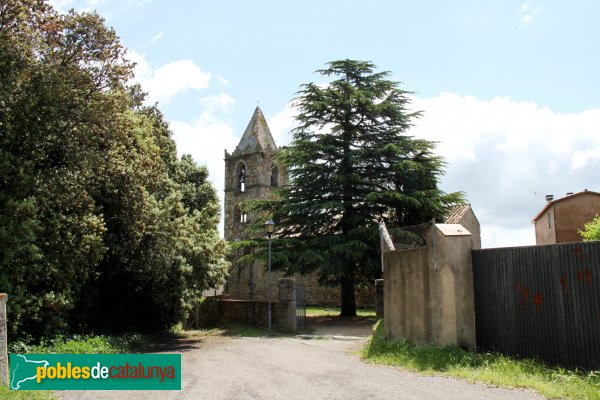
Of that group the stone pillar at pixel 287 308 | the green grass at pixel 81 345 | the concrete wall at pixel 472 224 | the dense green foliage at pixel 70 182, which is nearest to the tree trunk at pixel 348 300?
the stone pillar at pixel 287 308

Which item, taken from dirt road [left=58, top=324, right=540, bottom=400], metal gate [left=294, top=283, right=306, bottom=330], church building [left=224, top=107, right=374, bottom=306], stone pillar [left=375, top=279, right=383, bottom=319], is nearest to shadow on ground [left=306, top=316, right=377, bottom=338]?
metal gate [left=294, top=283, right=306, bottom=330]

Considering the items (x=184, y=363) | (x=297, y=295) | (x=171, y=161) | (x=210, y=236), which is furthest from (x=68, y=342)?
(x=171, y=161)

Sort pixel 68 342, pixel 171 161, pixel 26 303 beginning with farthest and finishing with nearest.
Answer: pixel 171 161 < pixel 68 342 < pixel 26 303

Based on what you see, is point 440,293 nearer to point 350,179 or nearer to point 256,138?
point 350,179

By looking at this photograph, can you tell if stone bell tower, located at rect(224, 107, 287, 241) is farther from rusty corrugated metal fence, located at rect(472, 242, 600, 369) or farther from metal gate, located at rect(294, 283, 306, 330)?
rusty corrugated metal fence, located at rect(472, 242, 600, 369)

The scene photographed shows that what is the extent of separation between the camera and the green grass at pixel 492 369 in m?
7.41

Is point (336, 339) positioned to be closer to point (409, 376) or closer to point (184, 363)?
point (184, 363)

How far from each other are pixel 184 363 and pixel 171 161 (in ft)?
37.3

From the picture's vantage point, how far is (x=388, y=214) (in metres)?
23.5

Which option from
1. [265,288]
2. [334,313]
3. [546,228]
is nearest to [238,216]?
[265,288]

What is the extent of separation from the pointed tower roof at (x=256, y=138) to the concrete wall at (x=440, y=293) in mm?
30859

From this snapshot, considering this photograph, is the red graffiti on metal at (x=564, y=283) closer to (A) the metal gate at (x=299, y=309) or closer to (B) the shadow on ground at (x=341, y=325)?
(B) the shadow on ground at (x=341, y=325)

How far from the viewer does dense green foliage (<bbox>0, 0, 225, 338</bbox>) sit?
11.4m

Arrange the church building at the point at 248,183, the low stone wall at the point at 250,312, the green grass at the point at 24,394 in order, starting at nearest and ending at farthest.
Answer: the green grass at the point at 24,394 < the low stone wall at the point at 250,312 < the church building at the point at 248,183
